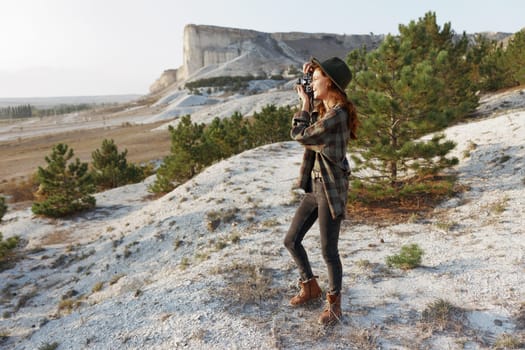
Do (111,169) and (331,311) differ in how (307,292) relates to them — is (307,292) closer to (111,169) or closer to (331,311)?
(331,311)

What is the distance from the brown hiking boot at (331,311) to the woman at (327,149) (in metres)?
0.01

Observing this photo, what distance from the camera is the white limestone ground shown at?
3785 mm

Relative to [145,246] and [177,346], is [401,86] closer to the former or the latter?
[177,346]

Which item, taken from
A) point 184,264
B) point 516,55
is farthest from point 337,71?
point 516,55

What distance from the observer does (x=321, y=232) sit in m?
3.40

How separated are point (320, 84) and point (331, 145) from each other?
0.57m

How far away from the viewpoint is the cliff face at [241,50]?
335ft

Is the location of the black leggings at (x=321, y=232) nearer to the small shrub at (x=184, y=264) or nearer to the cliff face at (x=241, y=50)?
the small shrub at (x=184, y=264)

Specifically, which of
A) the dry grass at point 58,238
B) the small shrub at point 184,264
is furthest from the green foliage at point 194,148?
the small shrub at point 184,264

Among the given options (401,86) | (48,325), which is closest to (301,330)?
(48,325)

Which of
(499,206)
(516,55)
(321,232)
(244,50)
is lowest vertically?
(499,206)

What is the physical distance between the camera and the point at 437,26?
16.7 meters

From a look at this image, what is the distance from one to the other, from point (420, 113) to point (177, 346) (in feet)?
20.7

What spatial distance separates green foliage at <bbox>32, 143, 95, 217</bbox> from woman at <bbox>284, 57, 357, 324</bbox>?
12.9 meters
